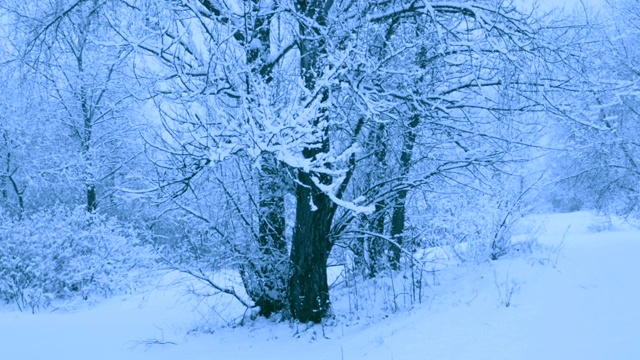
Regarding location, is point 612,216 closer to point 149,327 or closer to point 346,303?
point 346,303

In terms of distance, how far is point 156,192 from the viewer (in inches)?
234

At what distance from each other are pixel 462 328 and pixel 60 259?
10.2 m

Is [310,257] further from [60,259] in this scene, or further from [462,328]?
[60,259]

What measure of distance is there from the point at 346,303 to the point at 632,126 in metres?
11.8

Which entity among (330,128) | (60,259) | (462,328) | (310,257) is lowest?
(60,259)

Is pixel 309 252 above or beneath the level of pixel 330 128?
beneath

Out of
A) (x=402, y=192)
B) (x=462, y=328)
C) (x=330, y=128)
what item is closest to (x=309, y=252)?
(x=330, y=128)

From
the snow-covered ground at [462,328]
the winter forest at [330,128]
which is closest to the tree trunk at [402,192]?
the winter forest at [330,128]

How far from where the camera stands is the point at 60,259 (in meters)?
11.8

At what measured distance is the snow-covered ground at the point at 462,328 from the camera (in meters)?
4.33

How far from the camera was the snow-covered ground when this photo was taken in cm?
433

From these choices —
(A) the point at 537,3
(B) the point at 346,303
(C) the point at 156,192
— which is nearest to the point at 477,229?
(B) the point at 346,303

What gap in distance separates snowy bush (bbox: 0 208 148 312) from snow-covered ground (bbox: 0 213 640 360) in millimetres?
3042

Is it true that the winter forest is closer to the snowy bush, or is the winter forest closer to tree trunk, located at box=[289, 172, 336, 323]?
tree trunk, located at box=[289, 172, 336, 323]
